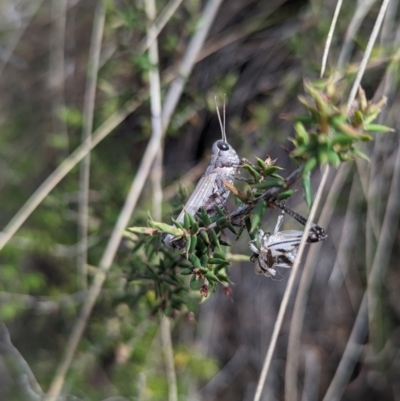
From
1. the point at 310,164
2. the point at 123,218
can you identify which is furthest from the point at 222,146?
the point at 123,218

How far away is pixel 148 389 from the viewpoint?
2232mm

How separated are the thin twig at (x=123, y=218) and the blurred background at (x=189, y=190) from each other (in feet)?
0.19

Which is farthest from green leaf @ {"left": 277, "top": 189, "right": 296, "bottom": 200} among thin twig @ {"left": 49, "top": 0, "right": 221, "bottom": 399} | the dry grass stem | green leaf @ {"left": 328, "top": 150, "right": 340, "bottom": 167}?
the dry grass stem

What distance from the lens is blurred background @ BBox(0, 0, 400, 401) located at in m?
2.20

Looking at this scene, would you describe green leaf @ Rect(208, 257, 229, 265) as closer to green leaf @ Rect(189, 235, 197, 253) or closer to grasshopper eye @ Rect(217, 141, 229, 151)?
green leaf @ Rect(189, 235, 197, 253)

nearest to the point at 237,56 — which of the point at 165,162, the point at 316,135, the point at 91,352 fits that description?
the point at 165,162

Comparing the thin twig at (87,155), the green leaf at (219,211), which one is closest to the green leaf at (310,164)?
the green leaf at (219,211)

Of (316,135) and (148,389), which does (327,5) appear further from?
(148,389)

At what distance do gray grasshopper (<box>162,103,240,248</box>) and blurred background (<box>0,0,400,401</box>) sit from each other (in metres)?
0.83

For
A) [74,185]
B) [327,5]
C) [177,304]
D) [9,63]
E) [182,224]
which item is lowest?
[177,304]

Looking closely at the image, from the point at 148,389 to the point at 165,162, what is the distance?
1.34 metres

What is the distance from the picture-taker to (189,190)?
2098mm

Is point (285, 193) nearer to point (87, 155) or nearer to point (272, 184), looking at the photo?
point (272, 184)

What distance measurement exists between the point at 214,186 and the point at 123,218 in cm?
93
